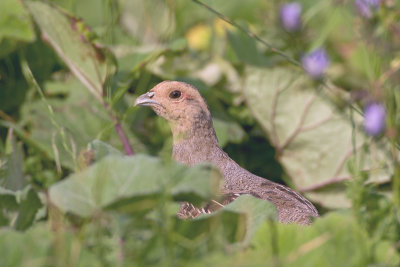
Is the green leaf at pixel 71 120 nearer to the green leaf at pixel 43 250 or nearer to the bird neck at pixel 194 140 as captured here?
the bird neck at pixel 194 140

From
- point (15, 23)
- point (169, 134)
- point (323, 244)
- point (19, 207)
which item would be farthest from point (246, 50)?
point (323, 244)

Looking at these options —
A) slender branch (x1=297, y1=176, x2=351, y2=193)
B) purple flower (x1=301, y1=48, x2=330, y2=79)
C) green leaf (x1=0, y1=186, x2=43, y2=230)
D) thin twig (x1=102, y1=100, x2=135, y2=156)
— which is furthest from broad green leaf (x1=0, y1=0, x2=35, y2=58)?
green leaf (x1=0, y1=186, x2=43, y2=230)

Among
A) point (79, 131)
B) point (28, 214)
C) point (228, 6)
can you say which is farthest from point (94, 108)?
point (228, 6)

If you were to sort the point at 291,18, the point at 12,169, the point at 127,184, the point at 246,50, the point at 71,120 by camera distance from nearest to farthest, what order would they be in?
the point at 127,184 < the point at 12,169 < the point at 71,120 < the point at 246,50 < the point at 291,18

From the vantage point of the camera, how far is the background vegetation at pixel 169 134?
2.61 meters

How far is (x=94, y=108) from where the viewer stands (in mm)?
5609

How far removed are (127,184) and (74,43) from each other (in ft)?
8.84

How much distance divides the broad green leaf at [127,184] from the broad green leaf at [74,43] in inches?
96.0

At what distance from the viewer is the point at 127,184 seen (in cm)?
276

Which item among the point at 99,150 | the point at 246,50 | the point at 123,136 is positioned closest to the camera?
the point at 99,150

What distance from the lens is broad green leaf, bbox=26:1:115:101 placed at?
204 inches

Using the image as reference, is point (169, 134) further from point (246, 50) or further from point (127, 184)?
point (127, 184)

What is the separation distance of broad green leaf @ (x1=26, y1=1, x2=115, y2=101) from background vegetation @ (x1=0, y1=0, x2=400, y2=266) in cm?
1

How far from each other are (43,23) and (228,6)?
132 inches
